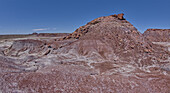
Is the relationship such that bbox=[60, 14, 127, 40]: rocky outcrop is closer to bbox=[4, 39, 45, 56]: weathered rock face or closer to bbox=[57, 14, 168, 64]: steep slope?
bbox=[57, 14, 168, 64]: steep slope

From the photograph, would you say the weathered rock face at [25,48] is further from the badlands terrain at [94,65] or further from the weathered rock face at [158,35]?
the weathered rock face at [158,35]

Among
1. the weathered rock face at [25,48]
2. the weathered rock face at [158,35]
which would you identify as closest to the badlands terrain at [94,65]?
the weathered rock face at [25,48]

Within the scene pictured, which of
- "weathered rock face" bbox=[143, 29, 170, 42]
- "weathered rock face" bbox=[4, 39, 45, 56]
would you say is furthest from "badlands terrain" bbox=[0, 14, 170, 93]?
"weathered rock face" bbox=[143, 29, 170, 42]

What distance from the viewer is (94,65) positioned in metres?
10.7

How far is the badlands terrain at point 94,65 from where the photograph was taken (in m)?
6.64

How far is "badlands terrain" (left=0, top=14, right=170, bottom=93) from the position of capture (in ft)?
21.8

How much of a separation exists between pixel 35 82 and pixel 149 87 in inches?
306

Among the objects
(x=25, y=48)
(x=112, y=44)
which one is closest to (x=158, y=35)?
(x=112, y=44)

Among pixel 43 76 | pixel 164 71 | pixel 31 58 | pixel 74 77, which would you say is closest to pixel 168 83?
pixel 164 71

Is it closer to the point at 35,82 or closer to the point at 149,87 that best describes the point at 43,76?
the point at 35,82

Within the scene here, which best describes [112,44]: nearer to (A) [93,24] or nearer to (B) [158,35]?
(A) [93,24]

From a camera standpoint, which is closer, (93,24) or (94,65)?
(94,65)

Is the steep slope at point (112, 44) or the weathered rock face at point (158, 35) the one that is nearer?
the steep slope at point (112, 44)

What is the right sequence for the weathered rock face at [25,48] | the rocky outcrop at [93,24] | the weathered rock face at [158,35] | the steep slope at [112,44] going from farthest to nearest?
1. the weathered rock face at [158,35]
2. the rocky outcrop at [93,24]
3. the weathered rock face at [25,48]
4. the steep slope at [112,44]
